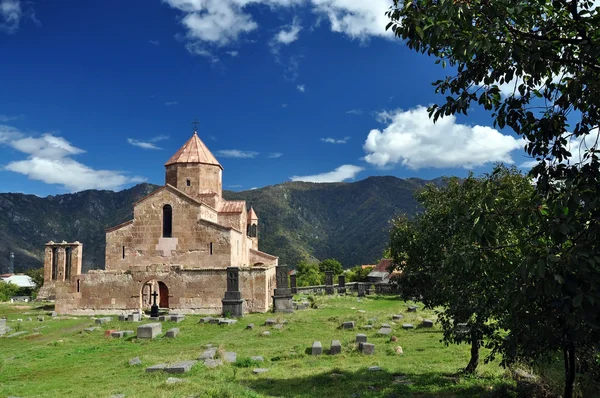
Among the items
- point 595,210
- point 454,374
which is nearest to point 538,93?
point 595,210

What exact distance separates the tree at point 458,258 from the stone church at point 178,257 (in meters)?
13.8

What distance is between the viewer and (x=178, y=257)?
26219 mm

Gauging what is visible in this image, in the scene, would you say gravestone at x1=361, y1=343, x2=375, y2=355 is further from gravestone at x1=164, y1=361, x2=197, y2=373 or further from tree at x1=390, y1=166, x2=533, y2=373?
gravestone at x1=164, y1=361, x2=197, y2=373

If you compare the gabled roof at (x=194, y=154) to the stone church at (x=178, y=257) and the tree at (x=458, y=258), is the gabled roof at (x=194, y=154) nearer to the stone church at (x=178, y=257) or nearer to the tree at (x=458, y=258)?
the stone church at (x=178, y=257)

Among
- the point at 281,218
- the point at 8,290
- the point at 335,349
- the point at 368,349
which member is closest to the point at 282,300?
the point at 335,349

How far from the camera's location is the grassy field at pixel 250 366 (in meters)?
7.83

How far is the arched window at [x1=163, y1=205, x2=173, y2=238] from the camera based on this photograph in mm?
26547

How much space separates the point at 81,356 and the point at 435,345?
9.95m

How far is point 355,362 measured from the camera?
10.4 meters

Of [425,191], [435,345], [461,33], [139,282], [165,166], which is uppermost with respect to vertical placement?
[165,166]

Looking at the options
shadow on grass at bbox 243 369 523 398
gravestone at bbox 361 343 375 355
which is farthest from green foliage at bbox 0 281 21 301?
shadow on grass at bbox 243 369 523 398

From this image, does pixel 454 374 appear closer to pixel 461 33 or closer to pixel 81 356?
pixel 461 33

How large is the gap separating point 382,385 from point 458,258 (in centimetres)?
425

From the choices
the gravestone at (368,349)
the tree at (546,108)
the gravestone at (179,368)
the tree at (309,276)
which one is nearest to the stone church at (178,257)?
the gravestone at (368,349)
